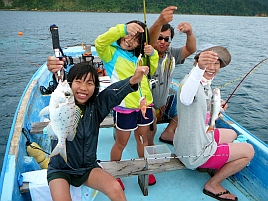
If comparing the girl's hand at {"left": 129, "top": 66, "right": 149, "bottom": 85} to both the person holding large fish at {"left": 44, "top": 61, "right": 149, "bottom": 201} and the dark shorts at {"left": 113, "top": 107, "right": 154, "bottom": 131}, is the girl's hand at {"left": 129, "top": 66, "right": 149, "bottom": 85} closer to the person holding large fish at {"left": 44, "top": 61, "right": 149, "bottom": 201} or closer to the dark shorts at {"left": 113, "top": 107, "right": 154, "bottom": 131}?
the person holding large fish at {"left": 44, "top": 61, "right": 149, "bottom": 201}

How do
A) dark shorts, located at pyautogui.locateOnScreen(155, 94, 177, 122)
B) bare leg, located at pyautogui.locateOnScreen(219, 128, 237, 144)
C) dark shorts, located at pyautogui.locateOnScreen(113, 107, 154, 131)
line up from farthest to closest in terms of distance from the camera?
1. dark shorts, located at pyautogui.locateOnScreen(155, 94, 177, 122)
2. bare leg, located at pyautogui.locateOnScreen(219, 128, 237, 144)
3. dark shorts, located at pyautogui.locateOnScreen(113, 107, 154, 131)

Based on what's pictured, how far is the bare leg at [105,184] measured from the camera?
2.46 m

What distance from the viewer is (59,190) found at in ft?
7.88

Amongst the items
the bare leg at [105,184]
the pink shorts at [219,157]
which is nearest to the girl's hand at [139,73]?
the bare leg at [105,184]

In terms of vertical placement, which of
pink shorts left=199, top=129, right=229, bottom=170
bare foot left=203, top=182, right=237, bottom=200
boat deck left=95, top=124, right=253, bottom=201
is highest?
pink shorts left=199, top=129, right=229, bottom=170

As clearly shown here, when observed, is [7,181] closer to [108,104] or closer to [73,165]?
[73,165]

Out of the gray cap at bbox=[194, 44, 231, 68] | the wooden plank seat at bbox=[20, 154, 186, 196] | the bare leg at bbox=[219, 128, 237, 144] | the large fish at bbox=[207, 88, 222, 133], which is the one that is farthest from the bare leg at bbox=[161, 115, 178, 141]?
the gray cap at bbox=[194, 44, 231, 68]

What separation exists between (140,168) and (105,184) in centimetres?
76

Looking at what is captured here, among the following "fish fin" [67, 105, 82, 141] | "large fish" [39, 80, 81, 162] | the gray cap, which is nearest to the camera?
"large fish" [39, 80, 81, 162]

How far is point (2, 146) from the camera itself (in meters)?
7.14

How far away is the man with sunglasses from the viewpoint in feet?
11.3

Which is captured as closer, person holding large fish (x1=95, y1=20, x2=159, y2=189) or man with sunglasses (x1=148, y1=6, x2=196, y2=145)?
person holding large fish (x1=95, y1=20, x2=159, y2=189)

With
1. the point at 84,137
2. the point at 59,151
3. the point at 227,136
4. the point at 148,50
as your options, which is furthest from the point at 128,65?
the point at 227,136

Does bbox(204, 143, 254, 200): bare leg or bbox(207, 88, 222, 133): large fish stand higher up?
bbox(207, 88, 222, 133): large fish
